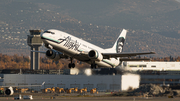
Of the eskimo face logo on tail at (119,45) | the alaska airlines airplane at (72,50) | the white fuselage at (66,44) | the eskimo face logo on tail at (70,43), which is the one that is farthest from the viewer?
the eskimo face logo on tail at (119,45)

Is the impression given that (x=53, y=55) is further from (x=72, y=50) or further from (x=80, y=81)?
A: (x=80, y=81)

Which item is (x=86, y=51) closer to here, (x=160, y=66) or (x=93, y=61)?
(x=93, y=61)

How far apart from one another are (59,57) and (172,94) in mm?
35904

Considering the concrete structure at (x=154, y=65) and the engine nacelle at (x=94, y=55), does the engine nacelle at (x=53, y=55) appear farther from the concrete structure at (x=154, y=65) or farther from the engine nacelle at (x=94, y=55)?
the concrete structure at (x=154, y=65)

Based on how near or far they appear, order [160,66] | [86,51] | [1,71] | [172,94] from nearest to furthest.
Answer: [86,51]
[172,94]
[1,71]
[160,66]

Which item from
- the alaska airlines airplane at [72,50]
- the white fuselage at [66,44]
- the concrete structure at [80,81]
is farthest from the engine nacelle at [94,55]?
the concrete structure at [80,81]

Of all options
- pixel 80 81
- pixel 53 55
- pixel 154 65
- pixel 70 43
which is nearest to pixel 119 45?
pixel 53 55

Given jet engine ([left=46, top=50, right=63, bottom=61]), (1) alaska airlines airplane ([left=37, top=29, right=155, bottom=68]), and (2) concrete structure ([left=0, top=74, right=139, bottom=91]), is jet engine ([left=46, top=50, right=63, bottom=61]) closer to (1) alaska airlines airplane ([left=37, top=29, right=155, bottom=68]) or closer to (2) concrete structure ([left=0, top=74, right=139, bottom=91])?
(1) alaska airlines airplane ([left=37, top=29, right=155, bottom=68])

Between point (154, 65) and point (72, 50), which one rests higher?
point (72, 50)

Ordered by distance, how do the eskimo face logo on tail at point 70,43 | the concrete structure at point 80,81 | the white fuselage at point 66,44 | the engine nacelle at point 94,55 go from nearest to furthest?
the white fuselage at point 66,44 → the eskimo face logo on tail at point 70,43 → the engine nacelle at point 94,55 → the concrete structure at point 80,81

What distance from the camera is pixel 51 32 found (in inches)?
2751

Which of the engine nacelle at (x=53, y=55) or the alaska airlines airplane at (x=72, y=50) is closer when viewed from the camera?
the alaska airlines airplane at (x=72, y=50)

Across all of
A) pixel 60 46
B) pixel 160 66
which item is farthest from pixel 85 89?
pixel 160 66

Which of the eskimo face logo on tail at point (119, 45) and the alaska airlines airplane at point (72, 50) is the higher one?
the eskimo face logo on tail at point (119, 45)
